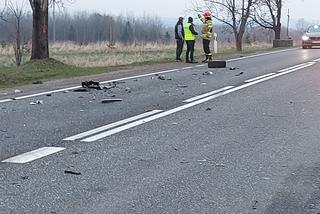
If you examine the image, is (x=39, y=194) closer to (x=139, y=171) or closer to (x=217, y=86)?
(x=139, y=171)

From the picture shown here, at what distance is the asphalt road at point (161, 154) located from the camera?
15.1ft

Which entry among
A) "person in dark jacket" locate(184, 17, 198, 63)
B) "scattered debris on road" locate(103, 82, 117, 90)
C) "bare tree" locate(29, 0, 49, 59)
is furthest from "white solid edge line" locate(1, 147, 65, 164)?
"person in dark jacket" locate(184, 17, 198, 63)

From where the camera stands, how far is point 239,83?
14.0 meters

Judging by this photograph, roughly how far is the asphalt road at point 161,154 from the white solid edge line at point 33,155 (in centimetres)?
1

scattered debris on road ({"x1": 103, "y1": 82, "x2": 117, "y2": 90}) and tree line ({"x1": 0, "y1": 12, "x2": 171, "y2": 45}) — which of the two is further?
tree line ({"x1": 0, "y1": 12, "x2": 171, "y2": 45})

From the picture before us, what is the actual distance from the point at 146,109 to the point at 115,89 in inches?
128

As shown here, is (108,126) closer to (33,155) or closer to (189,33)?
(33,155)

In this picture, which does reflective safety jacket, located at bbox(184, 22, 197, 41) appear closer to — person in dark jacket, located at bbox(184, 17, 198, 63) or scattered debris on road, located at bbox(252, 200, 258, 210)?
person in dark jacket, located at bbox(184, 17, 198, 63)

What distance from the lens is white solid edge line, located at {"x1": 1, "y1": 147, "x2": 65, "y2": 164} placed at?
5.84 meters

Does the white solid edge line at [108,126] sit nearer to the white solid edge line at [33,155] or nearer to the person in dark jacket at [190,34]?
the white solid edge line at [33,155]

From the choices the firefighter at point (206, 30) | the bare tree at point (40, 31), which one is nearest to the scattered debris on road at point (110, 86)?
the bare tree at point (40, 31)

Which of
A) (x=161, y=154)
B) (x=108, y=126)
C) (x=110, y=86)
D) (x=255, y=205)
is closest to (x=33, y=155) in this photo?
(x=161, y=154)

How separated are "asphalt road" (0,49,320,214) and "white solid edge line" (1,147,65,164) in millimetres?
11

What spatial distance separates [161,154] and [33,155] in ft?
4.47
